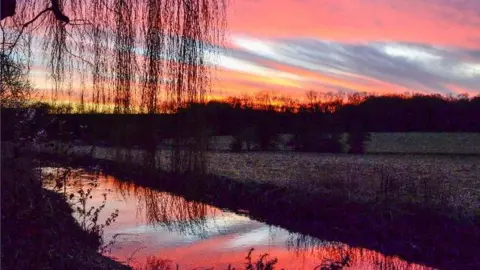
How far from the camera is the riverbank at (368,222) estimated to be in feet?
38.1

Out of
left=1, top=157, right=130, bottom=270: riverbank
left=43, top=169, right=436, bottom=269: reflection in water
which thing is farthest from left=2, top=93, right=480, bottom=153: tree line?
left=43, top=169, right=436, bottom=269: reflection in water

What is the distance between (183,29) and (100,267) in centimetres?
274

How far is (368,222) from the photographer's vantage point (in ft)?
44.8

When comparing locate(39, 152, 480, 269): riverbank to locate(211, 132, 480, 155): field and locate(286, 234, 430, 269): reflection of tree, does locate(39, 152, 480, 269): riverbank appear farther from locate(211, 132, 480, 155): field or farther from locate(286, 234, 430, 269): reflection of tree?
locate(211, 132, 480, 155): field

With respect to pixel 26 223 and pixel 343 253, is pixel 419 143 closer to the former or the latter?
pixel 343 253

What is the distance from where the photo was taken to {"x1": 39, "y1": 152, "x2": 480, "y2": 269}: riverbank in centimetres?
1162

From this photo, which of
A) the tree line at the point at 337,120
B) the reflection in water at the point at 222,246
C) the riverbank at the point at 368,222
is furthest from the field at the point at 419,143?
the reflection in water at the point at 222,246

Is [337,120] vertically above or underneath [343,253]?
above

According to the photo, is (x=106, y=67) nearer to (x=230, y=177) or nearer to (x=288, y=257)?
(x=288, y=257)

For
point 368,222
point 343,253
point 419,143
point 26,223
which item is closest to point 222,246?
point 343,253

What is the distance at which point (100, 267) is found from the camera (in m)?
4.75

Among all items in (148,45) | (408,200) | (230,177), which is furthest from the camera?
(230,177)

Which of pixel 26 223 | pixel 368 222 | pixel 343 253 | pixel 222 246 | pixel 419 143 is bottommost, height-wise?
pixel 343 253

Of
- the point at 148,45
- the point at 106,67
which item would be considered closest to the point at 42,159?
the point at 106,67
